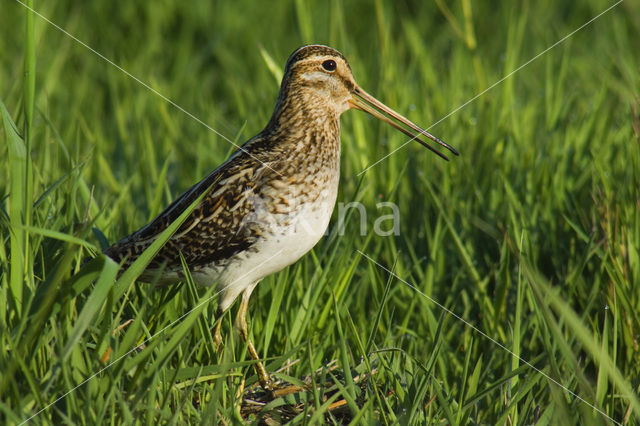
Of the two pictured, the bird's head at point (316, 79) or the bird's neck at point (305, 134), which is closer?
the bird's neck at point (305, 134)

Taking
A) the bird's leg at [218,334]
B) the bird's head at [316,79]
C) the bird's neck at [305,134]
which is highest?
the bird's head at [316,79]

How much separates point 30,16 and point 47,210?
3.62 ft

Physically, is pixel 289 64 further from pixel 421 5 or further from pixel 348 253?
pixel 421 5

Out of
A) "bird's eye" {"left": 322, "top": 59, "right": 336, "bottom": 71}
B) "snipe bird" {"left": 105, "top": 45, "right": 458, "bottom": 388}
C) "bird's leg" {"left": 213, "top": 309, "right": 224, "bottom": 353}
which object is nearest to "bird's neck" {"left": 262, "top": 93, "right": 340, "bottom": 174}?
"snipe bird" {"left": 105, "top": 45, "right": 458, "bottom": 388}

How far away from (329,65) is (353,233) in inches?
28.9

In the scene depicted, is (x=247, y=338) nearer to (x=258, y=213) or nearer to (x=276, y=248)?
(x=276, y=248)

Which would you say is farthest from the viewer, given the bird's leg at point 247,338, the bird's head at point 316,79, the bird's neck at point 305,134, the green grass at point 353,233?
the bird's head at point 316,79

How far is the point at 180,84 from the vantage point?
251 inches

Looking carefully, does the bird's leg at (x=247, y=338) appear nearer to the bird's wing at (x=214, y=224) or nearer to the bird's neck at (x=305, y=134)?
the bird's wing at (x=214, y=224)

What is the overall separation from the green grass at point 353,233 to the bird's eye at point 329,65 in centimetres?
46

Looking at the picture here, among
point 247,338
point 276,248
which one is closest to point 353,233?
point 276,248

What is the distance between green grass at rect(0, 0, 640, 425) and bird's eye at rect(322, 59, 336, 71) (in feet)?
1.50

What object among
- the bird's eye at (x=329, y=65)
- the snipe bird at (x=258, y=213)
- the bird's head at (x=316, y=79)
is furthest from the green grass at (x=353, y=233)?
the bird's eye at (x=329, y=65)

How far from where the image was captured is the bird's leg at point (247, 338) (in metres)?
3.02
